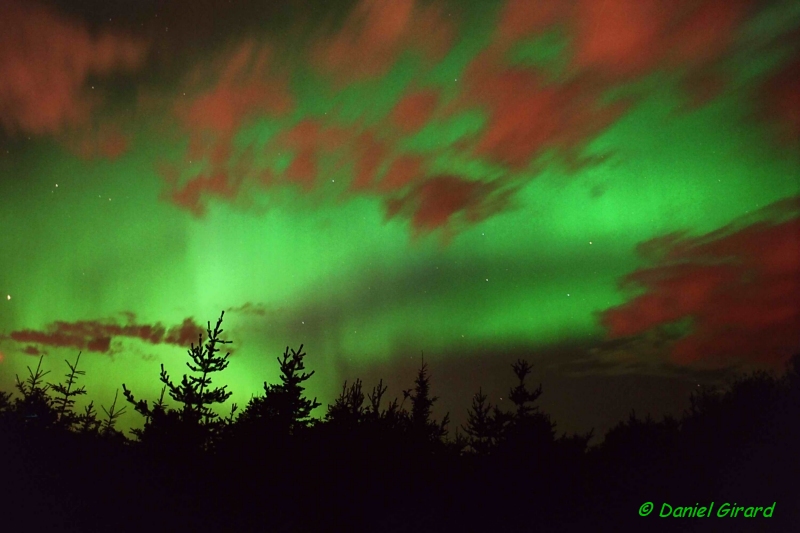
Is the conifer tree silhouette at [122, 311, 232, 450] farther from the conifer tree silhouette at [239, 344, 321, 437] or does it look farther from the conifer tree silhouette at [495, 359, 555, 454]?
the conifer tree silhouette at [495, 359, 555, 454]

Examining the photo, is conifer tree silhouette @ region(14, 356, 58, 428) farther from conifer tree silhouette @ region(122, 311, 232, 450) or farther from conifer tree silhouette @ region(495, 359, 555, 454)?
conifer tree silhouette @ region(495, 359, 555, 454)

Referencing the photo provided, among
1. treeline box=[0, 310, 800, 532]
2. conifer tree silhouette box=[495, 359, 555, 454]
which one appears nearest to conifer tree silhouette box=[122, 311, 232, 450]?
treeline box=[0, 310, 800, 532]

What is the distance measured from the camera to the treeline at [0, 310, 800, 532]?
14594mm

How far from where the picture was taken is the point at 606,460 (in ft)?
91.5

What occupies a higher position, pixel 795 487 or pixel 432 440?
pixel 432 440

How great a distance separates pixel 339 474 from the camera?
16547 mm

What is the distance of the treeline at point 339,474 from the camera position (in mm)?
14594

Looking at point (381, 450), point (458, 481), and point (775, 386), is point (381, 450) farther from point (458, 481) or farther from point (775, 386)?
point (775, 386)

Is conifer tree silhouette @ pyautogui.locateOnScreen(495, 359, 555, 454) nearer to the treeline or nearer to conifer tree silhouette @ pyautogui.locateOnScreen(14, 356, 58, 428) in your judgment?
the treeline

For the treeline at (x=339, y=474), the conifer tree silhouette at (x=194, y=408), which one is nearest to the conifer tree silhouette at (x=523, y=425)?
the treeline at (x=339, y=474)

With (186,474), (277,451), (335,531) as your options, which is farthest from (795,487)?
(186,474)

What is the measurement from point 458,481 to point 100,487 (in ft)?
40.8

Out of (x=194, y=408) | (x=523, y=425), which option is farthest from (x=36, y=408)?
(x=523, y=425)

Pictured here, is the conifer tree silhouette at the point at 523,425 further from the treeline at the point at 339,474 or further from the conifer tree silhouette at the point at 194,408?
the conifer tree silhouette at the point at 194,408
